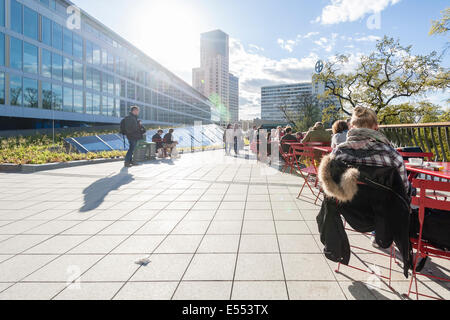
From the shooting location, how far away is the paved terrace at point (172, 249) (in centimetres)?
223

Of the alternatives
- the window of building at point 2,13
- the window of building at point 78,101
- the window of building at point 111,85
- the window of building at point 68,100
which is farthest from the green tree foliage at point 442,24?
the window of building at point 111,85

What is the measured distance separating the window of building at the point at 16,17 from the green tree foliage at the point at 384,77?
2919 cm

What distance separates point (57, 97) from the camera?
91.3 ft

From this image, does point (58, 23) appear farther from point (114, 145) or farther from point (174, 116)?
point (174, 116)

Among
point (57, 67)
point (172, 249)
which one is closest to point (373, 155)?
point (172, 249)

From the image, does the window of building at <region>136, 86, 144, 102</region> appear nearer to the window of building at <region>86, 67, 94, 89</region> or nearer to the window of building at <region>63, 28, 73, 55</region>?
the window of building at <region>86, 67, 94, 89</region>

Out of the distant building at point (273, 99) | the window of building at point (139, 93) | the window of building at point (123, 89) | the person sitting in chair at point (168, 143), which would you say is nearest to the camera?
the person sitting in chair at point (168, 143)

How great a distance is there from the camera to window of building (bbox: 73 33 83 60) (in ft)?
99.4

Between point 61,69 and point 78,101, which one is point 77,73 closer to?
point 61,69

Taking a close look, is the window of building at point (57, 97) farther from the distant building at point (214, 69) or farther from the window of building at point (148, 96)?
the distant building at point (214, 69)

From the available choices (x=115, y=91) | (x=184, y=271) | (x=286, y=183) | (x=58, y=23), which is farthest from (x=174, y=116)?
(x=184, y=271)

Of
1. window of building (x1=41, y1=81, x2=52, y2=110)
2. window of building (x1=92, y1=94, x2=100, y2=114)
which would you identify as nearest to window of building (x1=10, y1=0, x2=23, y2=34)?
window of building (x1=41, y1=81, x2=52, y2=110)

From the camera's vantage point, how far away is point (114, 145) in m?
14.4

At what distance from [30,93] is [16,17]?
649cm
